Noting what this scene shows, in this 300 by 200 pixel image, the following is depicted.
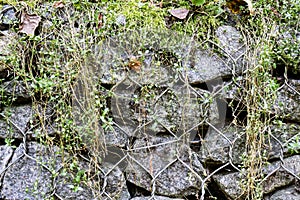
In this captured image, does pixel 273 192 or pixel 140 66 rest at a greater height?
pixel 140 66

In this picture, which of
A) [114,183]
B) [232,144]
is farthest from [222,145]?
[114,183]

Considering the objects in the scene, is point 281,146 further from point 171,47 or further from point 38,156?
point 38,156

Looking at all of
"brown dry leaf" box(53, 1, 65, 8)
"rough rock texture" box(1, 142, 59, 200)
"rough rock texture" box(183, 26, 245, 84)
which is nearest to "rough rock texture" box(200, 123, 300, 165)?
"rough rock texture" box(183, 26, 245, 84)

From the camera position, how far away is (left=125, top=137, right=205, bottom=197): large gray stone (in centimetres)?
94

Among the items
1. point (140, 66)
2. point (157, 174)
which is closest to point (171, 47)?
point (140, 66)

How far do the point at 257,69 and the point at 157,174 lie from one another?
353 millimetres

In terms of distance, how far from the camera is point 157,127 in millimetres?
960

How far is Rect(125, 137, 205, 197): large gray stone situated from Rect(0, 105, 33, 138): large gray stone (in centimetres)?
27

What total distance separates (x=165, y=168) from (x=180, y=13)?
1.31 feet

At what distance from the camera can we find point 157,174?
0.94 m

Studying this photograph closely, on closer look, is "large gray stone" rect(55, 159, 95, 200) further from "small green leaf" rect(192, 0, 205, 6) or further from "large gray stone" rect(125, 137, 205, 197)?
"small green leaf" rect(192, 0, 205, 6)

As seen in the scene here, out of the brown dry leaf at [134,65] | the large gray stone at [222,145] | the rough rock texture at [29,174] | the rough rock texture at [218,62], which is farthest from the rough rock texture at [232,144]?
the rough rock texture at [29,174]

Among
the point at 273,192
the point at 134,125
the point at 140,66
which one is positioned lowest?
the point at 273,192

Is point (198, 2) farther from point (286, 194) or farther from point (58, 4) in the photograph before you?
point (286, 194)
